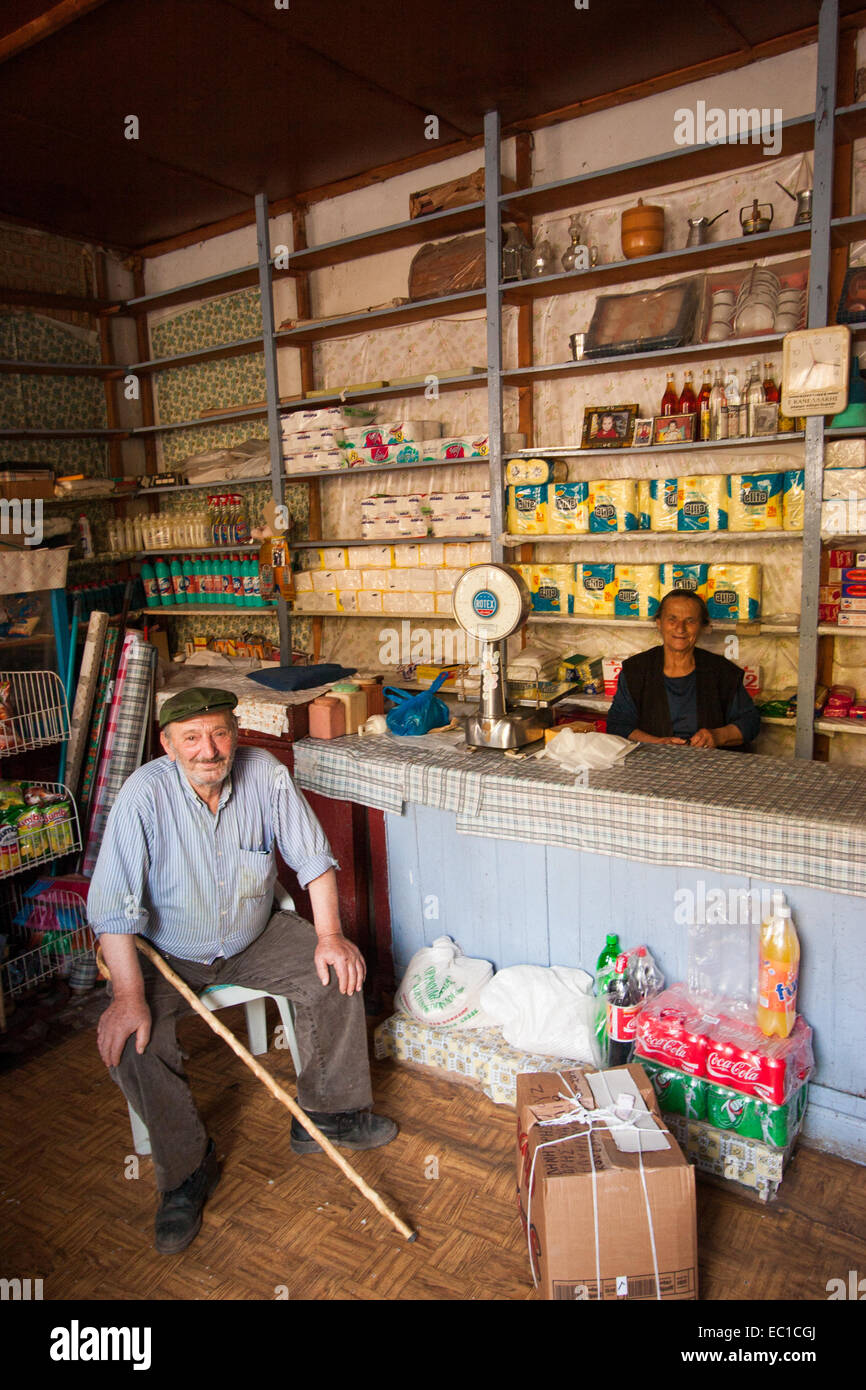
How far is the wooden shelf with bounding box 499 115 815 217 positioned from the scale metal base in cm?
212

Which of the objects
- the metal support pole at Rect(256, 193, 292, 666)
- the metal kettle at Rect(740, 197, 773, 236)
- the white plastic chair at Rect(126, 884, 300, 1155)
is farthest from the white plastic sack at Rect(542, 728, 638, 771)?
the metal support pole at Rect(256, 193, 292, 666)

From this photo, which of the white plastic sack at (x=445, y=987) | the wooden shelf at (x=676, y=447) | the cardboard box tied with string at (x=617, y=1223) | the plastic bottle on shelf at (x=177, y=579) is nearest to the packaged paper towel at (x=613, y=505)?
the wooden shelf at (x=676, y=447)

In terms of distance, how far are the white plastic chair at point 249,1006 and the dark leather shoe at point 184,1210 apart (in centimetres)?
15

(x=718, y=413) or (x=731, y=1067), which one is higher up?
(x=718, y=413)

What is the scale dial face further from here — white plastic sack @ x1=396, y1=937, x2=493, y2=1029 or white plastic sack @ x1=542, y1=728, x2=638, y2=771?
white plastic sack @ x1=396, y1=937, x2=493, y2=1029

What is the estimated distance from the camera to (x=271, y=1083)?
211 cm

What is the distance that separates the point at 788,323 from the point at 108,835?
9.17 ft

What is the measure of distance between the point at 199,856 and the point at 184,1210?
0.81 metres

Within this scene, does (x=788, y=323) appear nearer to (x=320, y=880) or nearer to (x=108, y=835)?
(x=320, y=880)

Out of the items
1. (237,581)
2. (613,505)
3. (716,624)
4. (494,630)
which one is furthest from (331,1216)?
(237,581)

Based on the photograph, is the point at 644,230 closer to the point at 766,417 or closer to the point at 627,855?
the point at 766,417

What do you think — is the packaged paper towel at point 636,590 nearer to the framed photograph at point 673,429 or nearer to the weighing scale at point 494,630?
the framed photograph at point 673,429

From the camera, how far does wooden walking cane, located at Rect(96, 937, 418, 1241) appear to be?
80.4 inches

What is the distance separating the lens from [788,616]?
11.4ft
